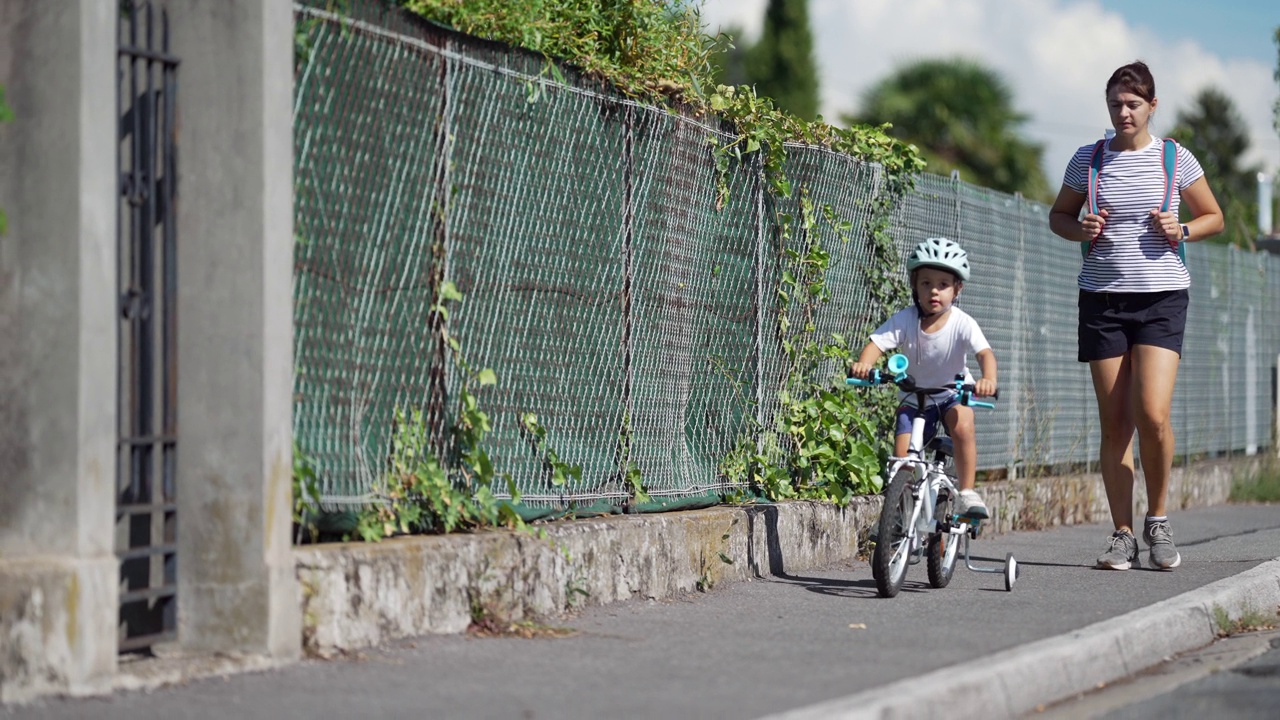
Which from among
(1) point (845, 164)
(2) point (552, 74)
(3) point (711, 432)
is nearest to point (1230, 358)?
(1) point (845, 164)

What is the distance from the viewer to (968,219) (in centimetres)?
993

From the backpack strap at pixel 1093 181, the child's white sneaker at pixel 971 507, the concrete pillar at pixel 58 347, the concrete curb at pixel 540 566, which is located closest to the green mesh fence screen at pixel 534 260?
the concrete curb at pixel 540 566

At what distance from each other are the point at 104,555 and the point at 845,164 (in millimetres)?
5230

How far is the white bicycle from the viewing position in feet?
21.6

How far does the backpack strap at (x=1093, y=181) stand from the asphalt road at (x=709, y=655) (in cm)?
157

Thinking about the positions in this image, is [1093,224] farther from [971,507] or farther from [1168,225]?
[971,507]

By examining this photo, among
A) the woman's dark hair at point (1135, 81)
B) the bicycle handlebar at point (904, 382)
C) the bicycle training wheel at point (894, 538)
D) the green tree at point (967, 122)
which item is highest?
the green tree at point (967, 122)

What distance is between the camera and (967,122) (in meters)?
40.3

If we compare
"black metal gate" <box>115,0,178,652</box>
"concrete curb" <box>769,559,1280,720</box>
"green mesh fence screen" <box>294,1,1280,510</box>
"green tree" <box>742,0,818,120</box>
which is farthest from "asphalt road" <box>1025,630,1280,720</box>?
"green tree" <box>742,0,818,120</box>

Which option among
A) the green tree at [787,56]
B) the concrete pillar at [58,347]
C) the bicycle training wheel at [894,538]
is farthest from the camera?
the green tree at [787,56]

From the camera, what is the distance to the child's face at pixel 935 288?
7.12 m

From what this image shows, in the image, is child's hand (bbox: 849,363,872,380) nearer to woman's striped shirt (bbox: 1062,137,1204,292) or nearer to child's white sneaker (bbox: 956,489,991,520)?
child's white sneaker (bbox: 956,489,991,520)

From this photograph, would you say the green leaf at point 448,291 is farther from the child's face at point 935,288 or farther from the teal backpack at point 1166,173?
the teal backpack at point 1166,173

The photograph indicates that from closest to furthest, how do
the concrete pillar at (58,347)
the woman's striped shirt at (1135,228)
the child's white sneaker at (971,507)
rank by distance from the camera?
the concrete pillar at (58,347), the child's white sneaker at (971,507), the woman's striped shirt at (1135,228)
